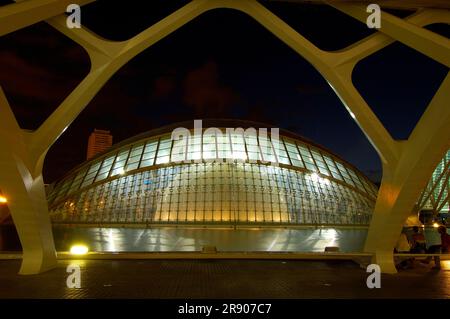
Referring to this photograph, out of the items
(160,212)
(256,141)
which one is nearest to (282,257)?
(160,212)

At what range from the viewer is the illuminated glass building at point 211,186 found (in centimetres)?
2770

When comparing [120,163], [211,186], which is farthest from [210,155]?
[120,163]

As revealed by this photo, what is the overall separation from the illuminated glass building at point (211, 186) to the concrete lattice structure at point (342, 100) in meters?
18.7

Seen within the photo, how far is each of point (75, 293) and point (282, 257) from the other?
22.4 feet

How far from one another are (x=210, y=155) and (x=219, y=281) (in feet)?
76.5

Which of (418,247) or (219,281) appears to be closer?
(219,281)

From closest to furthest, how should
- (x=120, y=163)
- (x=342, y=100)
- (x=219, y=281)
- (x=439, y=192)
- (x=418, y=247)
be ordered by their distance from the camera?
(x=219, y=281), (x=342, y=100), (x=418, y=247), (x=120, y=163), (x=439, y=192)

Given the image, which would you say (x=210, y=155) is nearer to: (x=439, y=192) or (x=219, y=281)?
(x=219, y=281)

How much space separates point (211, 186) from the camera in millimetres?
28531

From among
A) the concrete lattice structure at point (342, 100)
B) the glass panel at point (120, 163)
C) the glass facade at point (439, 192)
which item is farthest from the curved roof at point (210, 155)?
the concrete lattice structure at point (342, 100)

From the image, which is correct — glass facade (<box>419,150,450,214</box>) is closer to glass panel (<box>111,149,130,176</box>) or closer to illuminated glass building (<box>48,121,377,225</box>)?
illuminated glass building (<box>48,121,377,225</box>)

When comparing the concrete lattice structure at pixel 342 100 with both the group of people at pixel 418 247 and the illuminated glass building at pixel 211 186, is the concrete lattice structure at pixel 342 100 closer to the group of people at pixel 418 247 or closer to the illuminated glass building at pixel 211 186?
the group of people at pixel 418 247

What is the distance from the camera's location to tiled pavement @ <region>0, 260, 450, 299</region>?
6270mm

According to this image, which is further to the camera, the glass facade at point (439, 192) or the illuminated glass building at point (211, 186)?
the glass facade at point (439, 192)
